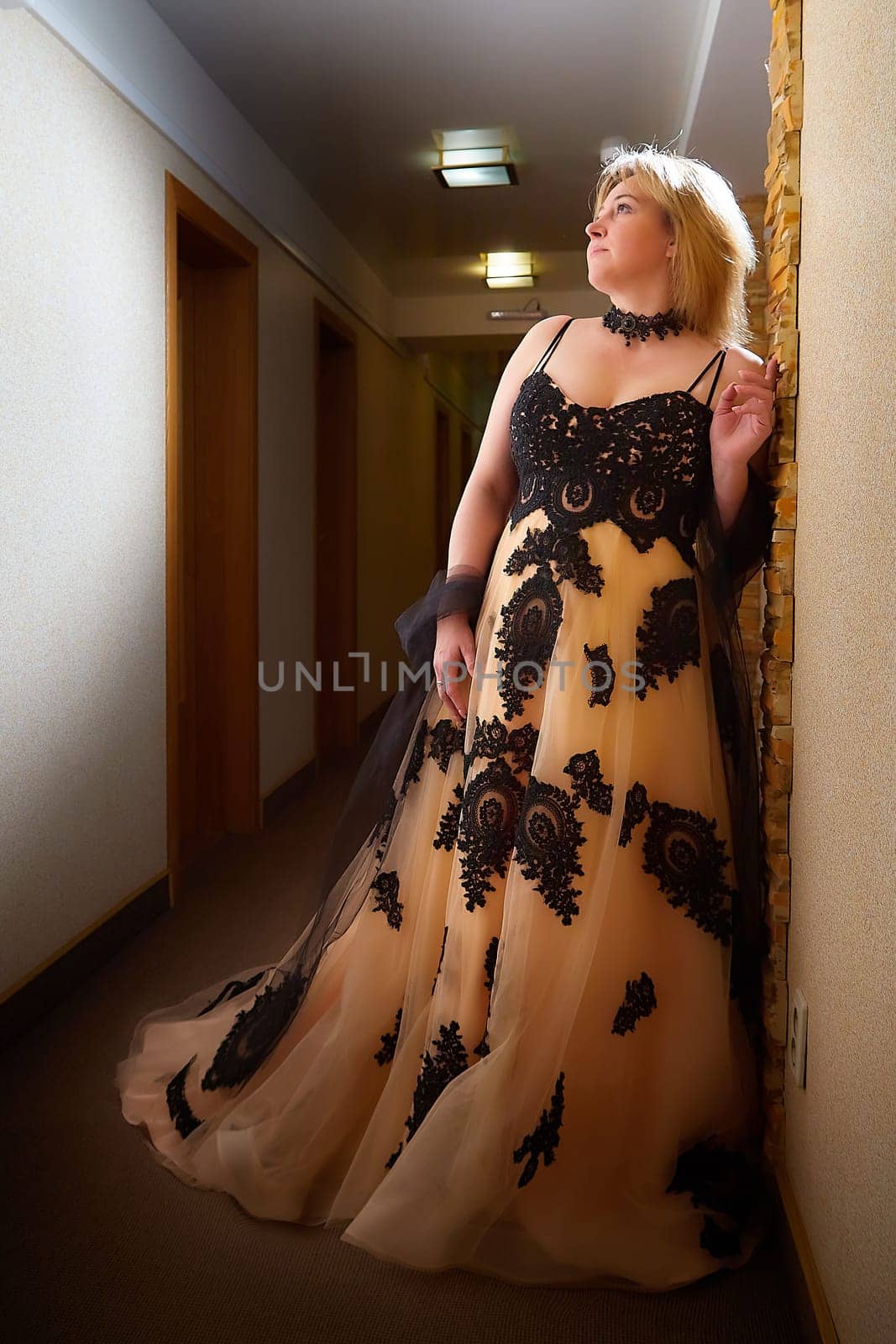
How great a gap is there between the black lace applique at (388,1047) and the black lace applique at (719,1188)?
0.53m

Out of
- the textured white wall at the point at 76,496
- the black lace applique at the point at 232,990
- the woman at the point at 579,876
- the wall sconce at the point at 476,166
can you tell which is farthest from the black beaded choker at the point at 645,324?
the wall sconce at the point at 476,166

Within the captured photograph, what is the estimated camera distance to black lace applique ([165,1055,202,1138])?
6.41 ft

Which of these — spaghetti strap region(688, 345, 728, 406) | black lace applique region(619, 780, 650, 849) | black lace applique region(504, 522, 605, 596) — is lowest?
black lace applique region(619, 780, 650, 849)

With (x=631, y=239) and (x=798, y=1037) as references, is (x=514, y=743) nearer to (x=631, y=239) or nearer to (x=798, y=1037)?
(x=798, y=1037)

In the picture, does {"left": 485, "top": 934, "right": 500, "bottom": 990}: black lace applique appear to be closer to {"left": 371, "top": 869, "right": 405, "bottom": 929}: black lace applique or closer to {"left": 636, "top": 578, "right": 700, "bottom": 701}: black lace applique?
{"left": 371, "top": 869, "right": 405, "bottom": 929}: black lace applique

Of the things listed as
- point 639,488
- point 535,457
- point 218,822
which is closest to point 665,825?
point 639,488

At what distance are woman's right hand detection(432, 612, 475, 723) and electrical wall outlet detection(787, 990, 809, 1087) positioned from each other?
2.48ft

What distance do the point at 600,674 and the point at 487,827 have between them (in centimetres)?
33

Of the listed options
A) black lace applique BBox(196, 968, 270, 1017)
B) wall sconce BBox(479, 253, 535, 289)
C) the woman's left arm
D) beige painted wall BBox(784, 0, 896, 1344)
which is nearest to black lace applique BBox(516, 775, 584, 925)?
beige painted wall BBox(784, 0, 896, 1344)

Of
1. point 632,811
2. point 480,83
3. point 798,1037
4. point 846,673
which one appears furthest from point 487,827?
point 480,83

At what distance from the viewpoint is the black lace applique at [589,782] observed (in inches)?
67.9

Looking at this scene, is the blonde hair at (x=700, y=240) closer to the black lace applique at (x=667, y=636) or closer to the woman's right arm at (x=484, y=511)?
the woman's right arm at (x=484, y=511)

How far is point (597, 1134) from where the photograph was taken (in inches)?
66.2

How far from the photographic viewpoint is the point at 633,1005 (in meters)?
1.70
